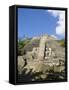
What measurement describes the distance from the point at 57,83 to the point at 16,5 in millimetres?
542

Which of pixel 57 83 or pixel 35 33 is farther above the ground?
pixel 35 33

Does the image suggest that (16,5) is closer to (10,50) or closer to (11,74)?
(10,50)

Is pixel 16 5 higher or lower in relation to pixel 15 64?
higher

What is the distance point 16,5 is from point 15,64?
345 millimetres

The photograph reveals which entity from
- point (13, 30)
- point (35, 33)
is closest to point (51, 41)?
point (35, 33)

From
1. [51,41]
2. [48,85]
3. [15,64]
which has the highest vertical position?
[51,41]

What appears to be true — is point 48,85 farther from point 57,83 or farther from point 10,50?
point 10,50

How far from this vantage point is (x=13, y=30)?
81.5 inches

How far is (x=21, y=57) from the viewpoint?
2.09 m

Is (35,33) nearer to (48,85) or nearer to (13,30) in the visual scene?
(13,30)

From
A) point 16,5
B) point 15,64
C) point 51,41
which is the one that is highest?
point 16,5

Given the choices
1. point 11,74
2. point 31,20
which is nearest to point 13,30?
point 31,20

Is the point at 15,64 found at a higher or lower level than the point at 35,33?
lower

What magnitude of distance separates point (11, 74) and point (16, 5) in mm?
412
